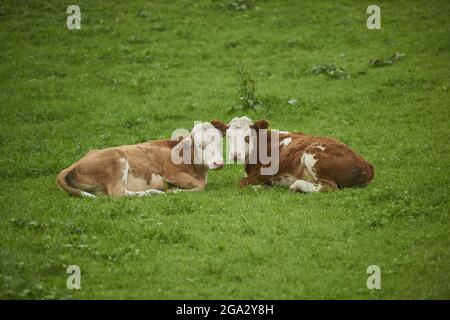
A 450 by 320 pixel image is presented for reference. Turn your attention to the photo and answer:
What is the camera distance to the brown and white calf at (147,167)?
44.3 ft

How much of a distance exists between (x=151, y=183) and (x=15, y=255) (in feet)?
13.8

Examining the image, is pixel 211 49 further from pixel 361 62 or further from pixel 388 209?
pixel 388 209

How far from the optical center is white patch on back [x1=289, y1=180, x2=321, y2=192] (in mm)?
13586

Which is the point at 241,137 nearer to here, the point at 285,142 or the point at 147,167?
the point at 285,142

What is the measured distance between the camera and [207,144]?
14516 mm

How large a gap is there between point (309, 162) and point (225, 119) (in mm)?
5966

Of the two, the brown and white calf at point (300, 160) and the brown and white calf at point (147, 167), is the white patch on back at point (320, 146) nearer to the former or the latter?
the brown and white calf at point (300, 160)

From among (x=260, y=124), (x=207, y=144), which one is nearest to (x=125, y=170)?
(x=207, y=144)

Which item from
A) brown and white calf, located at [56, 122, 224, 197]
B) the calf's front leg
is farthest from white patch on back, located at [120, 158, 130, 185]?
the calf's front leg

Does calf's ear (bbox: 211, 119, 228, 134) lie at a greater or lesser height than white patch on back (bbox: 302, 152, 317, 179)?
greater

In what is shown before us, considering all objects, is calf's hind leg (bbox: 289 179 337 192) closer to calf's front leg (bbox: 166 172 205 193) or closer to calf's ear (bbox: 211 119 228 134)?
calf's front leg (bbox: 166 172 205 193)

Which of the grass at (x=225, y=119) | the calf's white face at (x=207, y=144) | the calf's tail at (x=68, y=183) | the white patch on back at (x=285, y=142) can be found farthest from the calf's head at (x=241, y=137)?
the calf's tail at (x=68, y=183)

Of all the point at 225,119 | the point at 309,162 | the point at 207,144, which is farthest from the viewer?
the point at 225,119

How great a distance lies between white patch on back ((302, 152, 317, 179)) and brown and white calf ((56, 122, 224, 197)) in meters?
1.62
